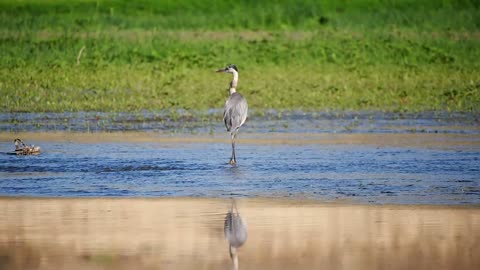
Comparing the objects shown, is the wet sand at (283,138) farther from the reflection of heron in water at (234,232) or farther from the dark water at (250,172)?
the reflection of heron in water at (234,232)

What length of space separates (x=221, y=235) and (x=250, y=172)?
4.16 m

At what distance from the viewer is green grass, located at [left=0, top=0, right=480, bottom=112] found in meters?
21.9

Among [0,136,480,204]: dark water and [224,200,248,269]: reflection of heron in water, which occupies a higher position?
[0,136,480,204]: dark water

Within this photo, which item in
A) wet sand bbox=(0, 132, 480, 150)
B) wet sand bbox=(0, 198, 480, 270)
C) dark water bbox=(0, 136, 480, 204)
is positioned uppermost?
wet sand bbox=(0, 132, 480, 150)

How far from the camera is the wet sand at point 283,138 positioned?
16.1m

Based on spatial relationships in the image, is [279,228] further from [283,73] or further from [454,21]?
[454,21]

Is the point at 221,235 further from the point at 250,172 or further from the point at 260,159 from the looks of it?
the point at 260,159

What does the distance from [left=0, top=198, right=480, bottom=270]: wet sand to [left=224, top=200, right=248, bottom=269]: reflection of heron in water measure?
0.18ft

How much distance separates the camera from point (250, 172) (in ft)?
43.8

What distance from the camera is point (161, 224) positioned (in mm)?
9758

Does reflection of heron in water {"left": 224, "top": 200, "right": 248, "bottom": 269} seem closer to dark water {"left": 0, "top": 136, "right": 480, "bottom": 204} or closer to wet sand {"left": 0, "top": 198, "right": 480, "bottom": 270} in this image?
wet sand {"left": 0, "top": 198, "right": 480, "bottom": 270}

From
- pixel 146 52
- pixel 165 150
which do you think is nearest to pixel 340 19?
pixel 146 52

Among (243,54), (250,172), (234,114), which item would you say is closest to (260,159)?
(234,114)

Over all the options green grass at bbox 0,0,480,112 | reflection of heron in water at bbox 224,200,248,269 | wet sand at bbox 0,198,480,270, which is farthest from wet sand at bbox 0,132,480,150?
reflection of heron in water at bbox 224,200,248,269
